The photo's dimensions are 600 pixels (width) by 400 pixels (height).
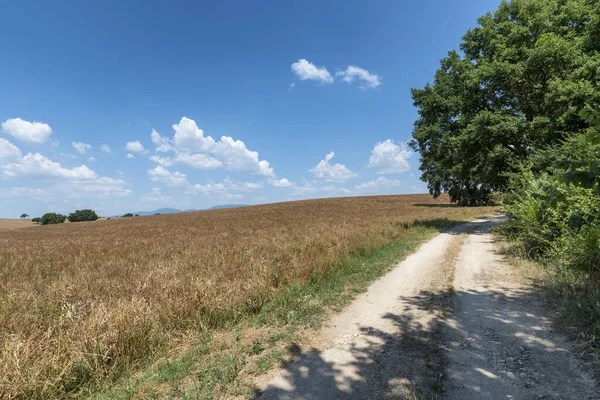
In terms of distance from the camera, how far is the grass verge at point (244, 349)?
12.6 feet

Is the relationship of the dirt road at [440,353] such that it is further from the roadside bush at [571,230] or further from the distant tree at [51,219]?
the distant tree at [51,219]

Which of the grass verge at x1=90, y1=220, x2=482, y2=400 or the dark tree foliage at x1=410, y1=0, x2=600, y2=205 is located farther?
the dark tree foliage at x1=410, y1=0, x2=600, y2=205

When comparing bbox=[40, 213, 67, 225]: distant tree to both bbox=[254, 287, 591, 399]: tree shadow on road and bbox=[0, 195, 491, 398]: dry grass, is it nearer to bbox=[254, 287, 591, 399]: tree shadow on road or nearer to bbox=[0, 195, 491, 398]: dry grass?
bbox=[0, 195, 491, 398]: dry grass

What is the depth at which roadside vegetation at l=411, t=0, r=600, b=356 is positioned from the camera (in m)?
9.59

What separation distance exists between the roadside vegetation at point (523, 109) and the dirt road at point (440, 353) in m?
2.74

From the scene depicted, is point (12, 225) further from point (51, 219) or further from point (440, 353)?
point (440, 353)

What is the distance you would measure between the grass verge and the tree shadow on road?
16.8 inches

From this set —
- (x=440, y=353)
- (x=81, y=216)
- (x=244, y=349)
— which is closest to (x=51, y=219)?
(x=81, y=216)

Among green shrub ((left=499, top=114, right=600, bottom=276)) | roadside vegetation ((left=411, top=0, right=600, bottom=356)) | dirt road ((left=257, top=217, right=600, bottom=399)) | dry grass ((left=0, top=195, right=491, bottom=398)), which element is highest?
roadside vegetation ((left=411, top=0, right=600, bottom=356))

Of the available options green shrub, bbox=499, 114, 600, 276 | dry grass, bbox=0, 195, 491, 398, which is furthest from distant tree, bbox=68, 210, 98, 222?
green shrub, bbox=499, 114, 600, 276

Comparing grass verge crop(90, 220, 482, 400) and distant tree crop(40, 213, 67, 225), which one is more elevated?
distant tree crop(40, 213, 67, 225)

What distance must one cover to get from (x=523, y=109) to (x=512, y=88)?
1.94 metres

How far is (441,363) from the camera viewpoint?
4.08m

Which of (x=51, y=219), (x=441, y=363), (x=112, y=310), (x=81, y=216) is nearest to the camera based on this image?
(x=441, y=363)
